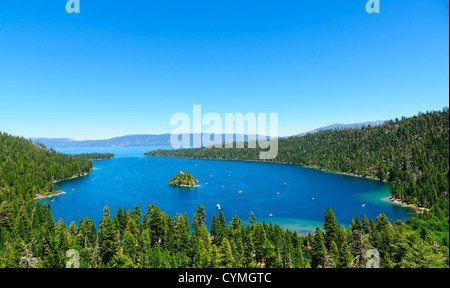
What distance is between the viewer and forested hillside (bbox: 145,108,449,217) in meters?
65.9

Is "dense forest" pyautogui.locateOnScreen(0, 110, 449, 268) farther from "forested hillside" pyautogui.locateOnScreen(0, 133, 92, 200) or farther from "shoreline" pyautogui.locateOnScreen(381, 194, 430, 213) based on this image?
"shoreline" pyautogui.locateOnScreen(381, 194, 430, 213)

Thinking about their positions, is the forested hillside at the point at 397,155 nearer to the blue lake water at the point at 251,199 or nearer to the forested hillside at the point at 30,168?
the blue lake water at the point at 251,199

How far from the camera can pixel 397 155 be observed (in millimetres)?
115000

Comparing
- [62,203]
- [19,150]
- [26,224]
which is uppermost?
[19,150]

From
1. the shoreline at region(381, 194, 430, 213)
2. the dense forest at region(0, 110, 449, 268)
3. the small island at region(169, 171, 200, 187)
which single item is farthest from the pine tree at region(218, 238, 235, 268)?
the small island at region(169, 171, 200, 187)

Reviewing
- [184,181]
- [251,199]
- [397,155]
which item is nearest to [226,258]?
[251,199]

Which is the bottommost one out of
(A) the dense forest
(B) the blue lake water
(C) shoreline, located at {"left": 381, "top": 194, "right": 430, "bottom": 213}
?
(B) the blue lake water

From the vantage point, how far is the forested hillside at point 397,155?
65.9 m

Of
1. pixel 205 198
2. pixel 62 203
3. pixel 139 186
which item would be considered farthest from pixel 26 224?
pixel 139 186

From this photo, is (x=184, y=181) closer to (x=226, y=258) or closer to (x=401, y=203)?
(x=401, y=203)

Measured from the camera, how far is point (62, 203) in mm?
69000

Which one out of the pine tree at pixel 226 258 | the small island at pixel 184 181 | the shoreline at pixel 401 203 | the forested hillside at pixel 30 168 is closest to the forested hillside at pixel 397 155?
the shoreline at pixel 401 203

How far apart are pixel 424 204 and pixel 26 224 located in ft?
286
